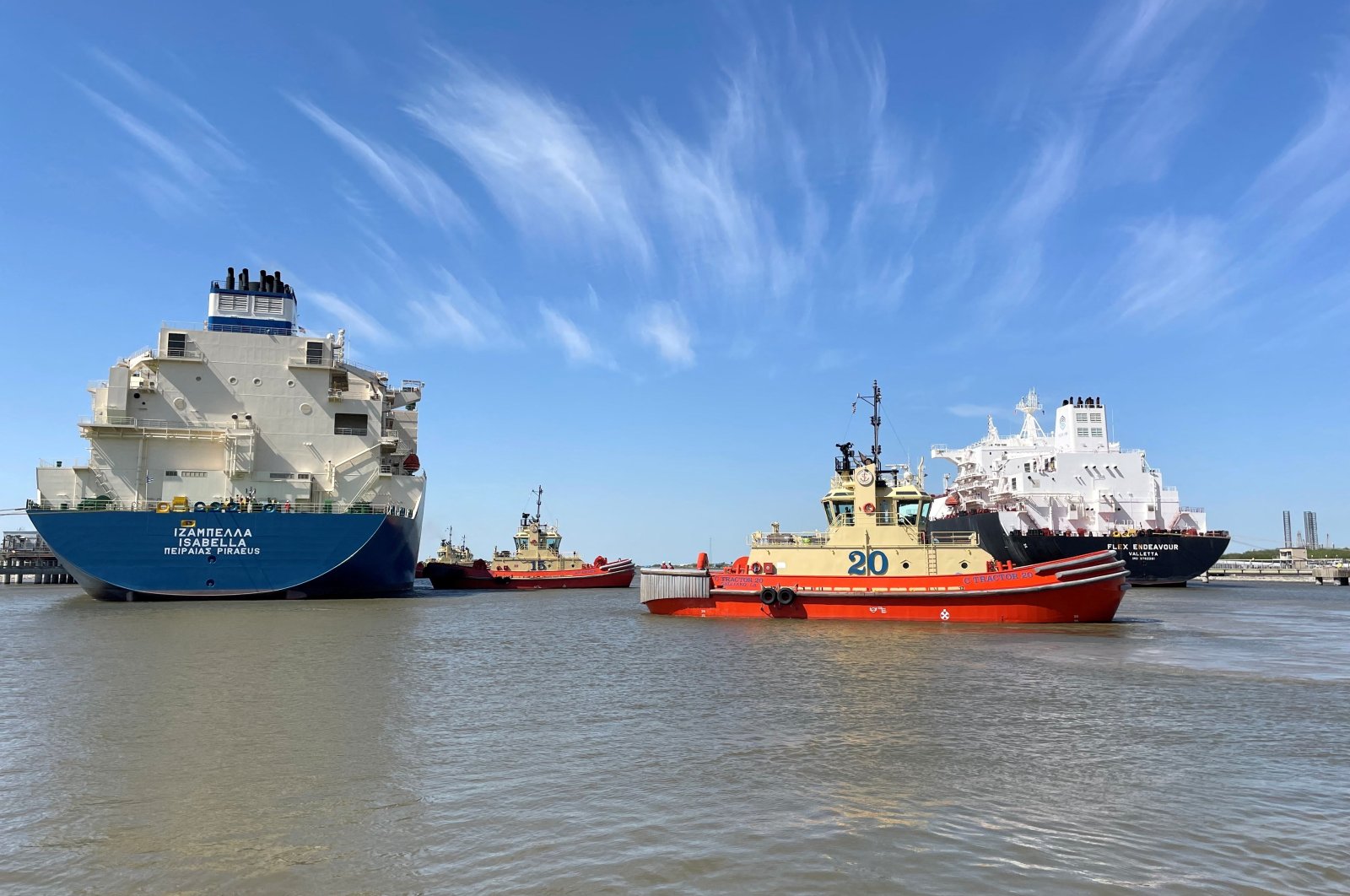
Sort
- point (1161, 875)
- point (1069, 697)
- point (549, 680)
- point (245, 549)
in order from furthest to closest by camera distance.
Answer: point (245, 549) → point (549, 680) → point (1069, 697) → point (1161, 875)

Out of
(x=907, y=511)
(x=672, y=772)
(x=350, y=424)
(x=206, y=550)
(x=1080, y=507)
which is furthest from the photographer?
(x=1080, y=507)

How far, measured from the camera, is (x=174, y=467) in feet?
122

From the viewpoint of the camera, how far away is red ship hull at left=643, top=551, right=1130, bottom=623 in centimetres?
2491

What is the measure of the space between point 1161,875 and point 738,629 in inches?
730

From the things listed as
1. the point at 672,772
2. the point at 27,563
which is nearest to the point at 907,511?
the point at 672,772

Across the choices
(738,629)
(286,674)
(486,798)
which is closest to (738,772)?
(486,798)

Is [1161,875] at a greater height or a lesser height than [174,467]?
lesser

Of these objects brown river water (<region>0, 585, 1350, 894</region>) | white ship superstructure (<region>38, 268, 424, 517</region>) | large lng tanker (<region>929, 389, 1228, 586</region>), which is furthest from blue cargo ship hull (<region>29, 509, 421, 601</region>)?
large lng tanker (<region>929, 389, 1228, 586</region>)

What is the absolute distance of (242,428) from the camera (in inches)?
1485

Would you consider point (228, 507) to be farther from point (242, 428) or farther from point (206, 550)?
point (242, 428)

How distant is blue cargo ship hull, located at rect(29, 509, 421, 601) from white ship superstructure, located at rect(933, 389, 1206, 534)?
41.3 metres

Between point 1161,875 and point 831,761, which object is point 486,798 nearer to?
point 831,761

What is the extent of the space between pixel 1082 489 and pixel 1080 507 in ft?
5.57

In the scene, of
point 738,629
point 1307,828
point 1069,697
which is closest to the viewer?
point 1307,828
